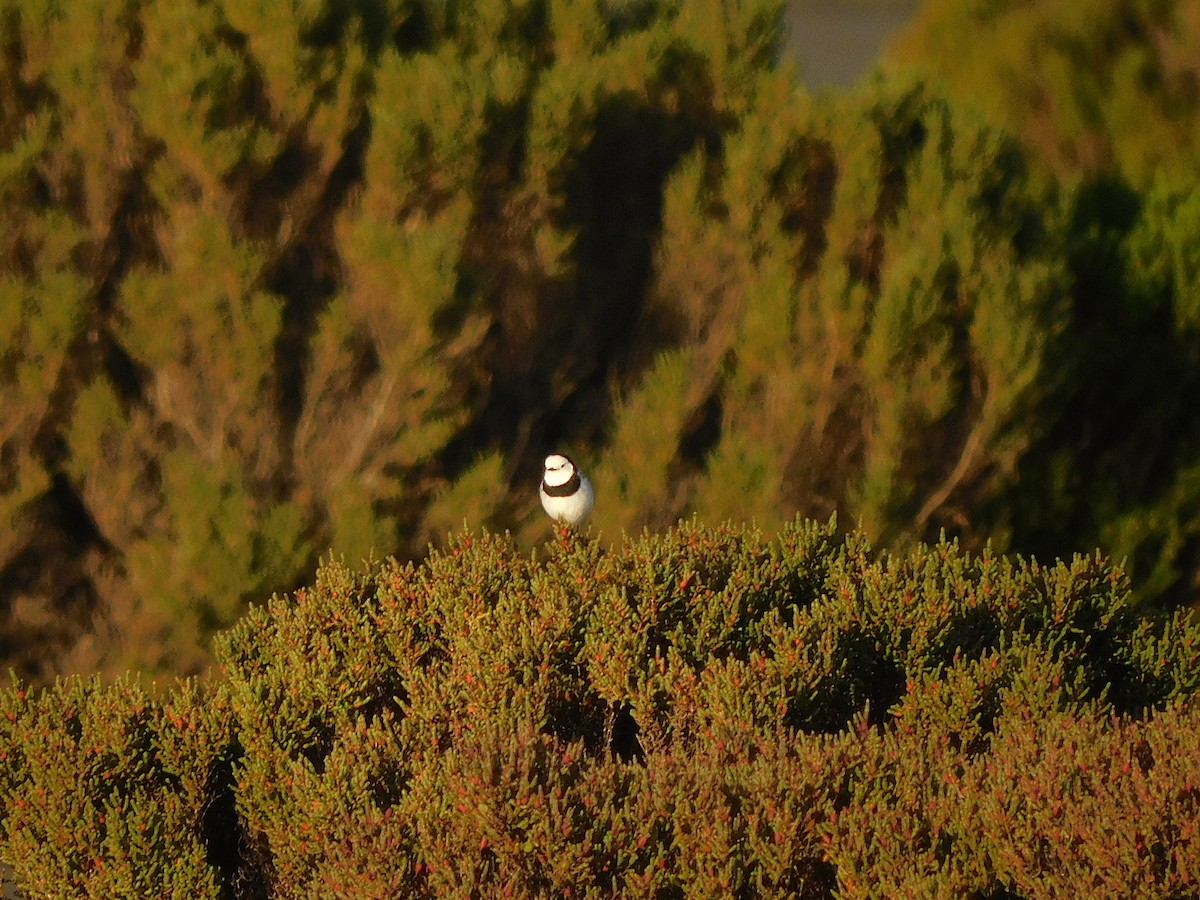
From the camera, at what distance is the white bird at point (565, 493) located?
623 centimetres

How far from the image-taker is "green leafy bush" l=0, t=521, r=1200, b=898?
12.2ft

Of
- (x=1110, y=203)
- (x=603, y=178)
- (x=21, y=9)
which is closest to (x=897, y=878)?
(x=603, y=178)

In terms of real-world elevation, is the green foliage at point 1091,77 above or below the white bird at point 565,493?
above

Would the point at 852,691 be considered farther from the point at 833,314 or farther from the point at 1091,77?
the point at 1091,77

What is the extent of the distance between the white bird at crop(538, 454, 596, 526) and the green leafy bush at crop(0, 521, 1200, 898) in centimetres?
78

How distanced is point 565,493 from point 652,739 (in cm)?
186

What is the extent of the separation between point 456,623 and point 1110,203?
5.87 metres

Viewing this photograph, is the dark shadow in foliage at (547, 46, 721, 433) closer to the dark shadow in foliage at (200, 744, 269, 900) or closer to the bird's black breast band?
the bird's black breast band

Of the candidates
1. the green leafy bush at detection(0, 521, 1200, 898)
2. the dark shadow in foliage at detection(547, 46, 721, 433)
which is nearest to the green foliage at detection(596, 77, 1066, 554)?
the dark shadow in foliage at detection(547, 46, 721, 433)

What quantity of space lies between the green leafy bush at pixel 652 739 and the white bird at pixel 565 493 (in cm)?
78

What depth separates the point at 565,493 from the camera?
6227mm

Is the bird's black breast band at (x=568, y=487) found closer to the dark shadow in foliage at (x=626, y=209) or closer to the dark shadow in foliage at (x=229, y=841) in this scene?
the dark shadow in foliage at (x=626, y=209)

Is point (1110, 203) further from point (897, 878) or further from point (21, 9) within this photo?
point (897, 878)

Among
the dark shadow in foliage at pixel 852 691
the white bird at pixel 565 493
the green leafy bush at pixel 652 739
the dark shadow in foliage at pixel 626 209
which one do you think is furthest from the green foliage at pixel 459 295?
the dark shadow in foliage at pixel 852 691
